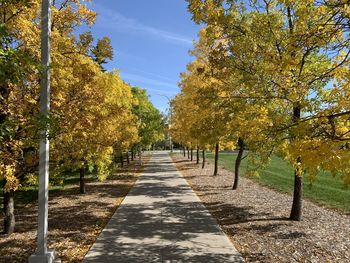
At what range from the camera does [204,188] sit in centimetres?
1834

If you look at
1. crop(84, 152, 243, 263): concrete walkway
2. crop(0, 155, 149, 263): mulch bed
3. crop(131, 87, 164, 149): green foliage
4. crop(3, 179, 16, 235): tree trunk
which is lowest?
crop(0, 155, 149, 263): mulch bed

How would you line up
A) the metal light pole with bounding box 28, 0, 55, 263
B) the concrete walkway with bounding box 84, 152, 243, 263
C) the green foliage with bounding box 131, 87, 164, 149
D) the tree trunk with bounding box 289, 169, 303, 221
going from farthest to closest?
the green foliage with bounding box 131, 87, 164, 149 < the tree trunk with bounding box 289, 169, 303, 221 < the concrete walkway with bounding box 84, 152, 243, 263 < the metal light pole with bounding box 28, 0, 55, 263

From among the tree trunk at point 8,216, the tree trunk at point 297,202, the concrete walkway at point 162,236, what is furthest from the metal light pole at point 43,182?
the tree trunk at point 297,202

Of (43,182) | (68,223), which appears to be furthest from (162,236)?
(43,182)

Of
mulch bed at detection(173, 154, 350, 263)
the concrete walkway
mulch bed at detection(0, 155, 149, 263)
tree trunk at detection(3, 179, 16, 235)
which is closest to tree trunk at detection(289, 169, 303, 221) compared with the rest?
mulch bed at detection(173, 154, 350, 263)

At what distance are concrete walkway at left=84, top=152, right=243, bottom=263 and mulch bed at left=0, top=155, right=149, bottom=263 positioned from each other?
0.40m

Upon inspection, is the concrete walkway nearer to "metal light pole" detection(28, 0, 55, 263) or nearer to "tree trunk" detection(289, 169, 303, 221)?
"metal light pole" detection(28, 0, 55, 263)

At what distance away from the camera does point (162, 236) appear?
9062mm

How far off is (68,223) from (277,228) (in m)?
6.00

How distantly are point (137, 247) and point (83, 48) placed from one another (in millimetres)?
5415

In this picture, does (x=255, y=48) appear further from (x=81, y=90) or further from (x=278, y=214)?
(x=278, y=214)

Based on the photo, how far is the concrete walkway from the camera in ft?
24.5

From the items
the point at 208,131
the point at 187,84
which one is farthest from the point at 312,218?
the point at 187,84

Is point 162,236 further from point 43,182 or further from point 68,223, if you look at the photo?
point 43,182
